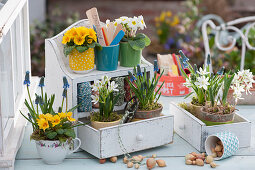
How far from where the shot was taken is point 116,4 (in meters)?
7.10

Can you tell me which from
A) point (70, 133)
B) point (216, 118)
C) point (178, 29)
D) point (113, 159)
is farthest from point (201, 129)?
point (178, 29)

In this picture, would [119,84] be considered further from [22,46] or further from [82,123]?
[22,46]

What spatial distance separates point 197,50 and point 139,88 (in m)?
2.07

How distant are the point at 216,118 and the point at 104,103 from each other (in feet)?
1.33

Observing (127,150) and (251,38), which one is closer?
(127,150)

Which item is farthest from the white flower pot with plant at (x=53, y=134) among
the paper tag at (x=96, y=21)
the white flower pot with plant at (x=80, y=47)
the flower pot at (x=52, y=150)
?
the paper tag at (x=96, y=21)

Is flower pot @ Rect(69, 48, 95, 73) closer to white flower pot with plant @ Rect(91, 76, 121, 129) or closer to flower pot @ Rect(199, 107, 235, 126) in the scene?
white flower pot with plant @ Rect(91, 76, 121, 129)

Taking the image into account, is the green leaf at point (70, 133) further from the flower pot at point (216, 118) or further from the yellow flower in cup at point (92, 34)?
the flower pot at point (216, 118)

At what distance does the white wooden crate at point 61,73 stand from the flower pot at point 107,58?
0.06ft

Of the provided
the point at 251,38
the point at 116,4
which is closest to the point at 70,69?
the point at 251,38

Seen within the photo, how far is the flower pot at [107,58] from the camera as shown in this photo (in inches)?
70.4

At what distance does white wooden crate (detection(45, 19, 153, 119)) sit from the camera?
1.75 meters

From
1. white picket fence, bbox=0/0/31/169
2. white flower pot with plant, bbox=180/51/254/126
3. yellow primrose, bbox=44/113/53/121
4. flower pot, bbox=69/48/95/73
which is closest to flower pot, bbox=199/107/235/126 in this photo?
white flower pot with plant, bbox=180/51/254/126

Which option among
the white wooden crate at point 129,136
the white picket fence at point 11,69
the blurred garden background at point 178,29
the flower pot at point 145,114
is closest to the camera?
the white picket fence at point 11,69
